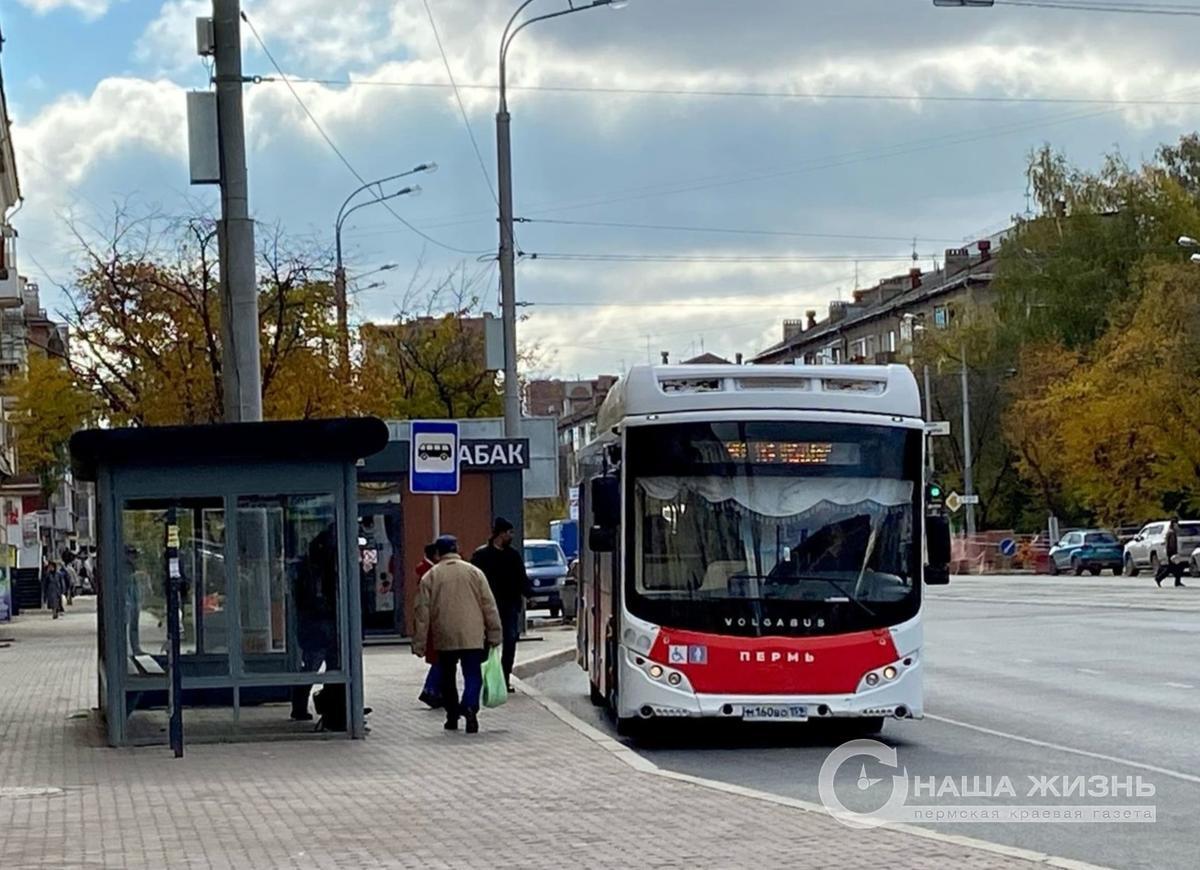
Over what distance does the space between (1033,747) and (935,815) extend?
13.7ft

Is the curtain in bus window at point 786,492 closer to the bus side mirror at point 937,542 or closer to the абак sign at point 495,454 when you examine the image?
the bus side mirror at point 937,542

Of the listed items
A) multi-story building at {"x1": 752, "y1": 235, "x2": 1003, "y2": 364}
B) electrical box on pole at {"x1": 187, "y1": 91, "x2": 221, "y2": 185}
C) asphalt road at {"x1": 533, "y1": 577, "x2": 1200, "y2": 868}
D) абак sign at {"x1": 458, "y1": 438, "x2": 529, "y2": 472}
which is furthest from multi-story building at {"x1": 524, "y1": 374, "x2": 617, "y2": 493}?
electrical box on pole at {"x1": 187, "y1": 91, "x2": 221, "y2": 185}

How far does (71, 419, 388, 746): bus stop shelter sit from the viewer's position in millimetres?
16578

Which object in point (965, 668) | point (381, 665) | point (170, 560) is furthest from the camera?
point (381, 665)

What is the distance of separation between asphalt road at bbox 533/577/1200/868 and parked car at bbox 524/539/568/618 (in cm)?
1487

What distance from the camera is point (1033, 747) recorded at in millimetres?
15930

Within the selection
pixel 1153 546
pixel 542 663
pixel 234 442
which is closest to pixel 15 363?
pixel 1153 546

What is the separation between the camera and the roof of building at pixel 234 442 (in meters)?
16.3

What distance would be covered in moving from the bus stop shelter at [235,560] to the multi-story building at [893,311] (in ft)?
267

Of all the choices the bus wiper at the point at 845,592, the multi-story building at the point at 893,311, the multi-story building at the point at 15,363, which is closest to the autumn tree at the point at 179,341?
the multi-story building at the point at 15,363

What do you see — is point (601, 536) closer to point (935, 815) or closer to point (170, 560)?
point (170, 560)

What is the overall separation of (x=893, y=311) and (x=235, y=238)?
100.0 metres

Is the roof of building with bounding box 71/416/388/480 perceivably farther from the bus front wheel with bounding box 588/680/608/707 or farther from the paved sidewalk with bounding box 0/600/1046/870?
the bus front wheel with bounding box 588/680/608/707

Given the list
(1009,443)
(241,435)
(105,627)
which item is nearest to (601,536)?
(241,435)
